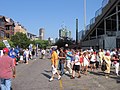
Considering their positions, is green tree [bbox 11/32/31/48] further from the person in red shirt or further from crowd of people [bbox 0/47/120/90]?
the person in red shirt

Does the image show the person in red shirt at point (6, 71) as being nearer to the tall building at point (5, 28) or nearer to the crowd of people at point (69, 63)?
the crowd of people at point (69, 63)

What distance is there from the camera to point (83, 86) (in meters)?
13.5

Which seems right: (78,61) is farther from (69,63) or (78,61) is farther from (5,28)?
(5,28)

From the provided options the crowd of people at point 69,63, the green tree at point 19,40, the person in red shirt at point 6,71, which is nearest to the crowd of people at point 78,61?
the crowd of people at point 69,63

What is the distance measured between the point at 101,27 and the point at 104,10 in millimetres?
7783

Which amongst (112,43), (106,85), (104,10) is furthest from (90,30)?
(106,85)

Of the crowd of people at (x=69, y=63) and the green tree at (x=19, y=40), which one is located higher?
the green tree at (x=19, y=40)

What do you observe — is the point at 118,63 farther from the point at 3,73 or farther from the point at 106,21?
the point at 106,21

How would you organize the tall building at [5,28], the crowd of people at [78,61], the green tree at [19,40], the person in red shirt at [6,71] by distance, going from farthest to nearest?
the green tree at [19,40] < the tall building at [5,28] < the crowd of people at [78,61] < the person in red shirt at [6,71]

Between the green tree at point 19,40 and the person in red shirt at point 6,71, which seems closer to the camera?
the person in red shirt at point 6,71

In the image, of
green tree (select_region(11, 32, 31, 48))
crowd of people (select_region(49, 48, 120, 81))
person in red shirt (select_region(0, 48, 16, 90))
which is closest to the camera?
person in red shirt (select_region(0, 48, 16, 90))

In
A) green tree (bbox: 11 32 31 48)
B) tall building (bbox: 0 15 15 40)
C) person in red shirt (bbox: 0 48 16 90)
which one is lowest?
person in red shirt (bbox: 0 48 16 90)

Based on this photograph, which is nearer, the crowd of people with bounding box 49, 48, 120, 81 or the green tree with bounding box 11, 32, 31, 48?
the crowd of people with bounding box 49, 48, 120, 81

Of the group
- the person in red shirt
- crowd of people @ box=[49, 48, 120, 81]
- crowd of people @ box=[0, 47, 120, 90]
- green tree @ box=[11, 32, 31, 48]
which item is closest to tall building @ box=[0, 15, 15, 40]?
green tree @ box=[11, 32, 31, 48]
